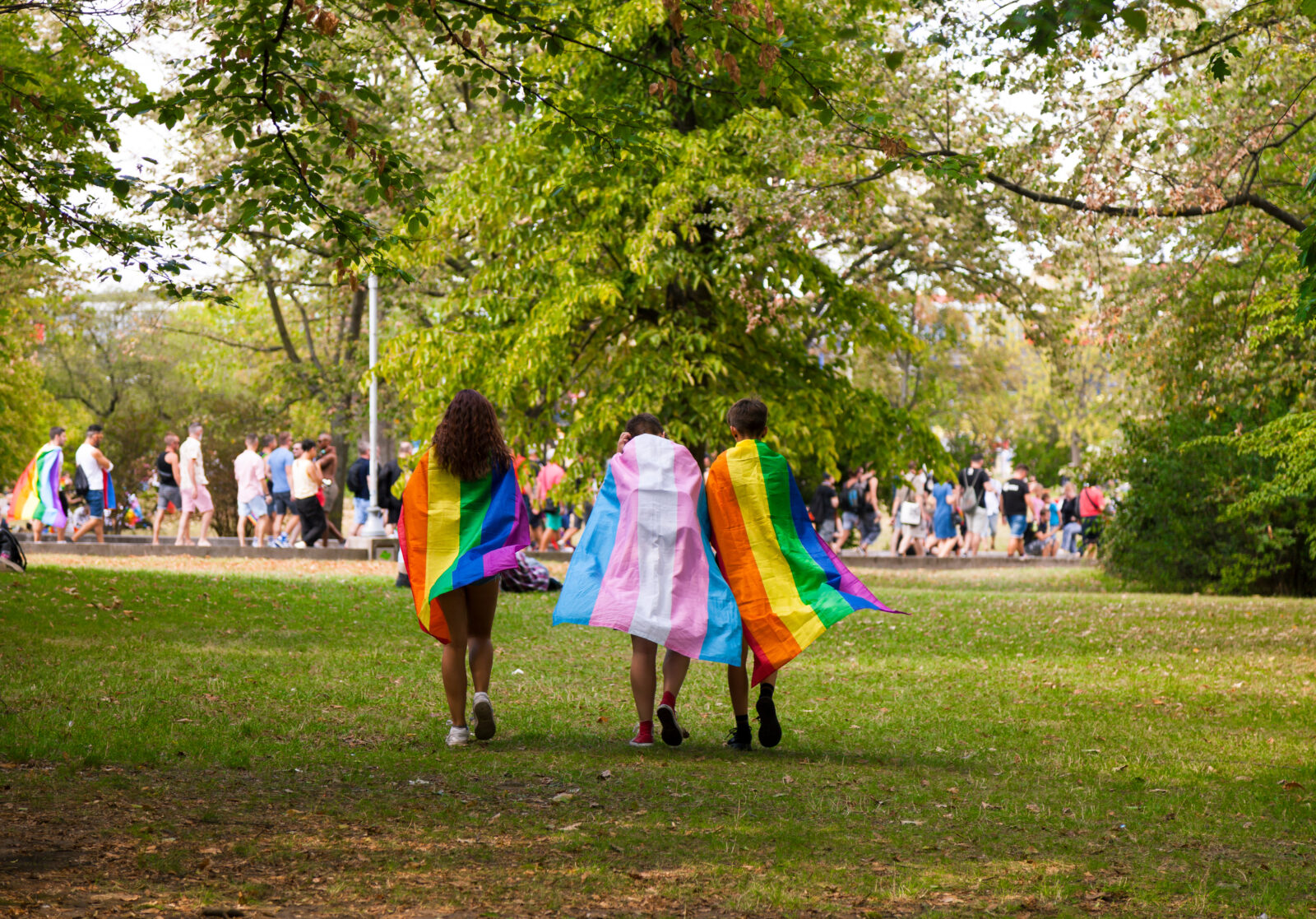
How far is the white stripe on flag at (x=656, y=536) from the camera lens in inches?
269

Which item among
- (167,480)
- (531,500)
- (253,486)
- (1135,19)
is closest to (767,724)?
(1135,19)

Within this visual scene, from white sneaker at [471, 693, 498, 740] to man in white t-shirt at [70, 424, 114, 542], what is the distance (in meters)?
16.2

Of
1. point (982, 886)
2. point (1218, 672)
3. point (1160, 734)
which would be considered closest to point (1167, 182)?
point (1218, 672)

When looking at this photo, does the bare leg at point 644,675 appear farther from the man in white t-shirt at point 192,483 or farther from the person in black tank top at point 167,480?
the person in black tank top at point 167,480

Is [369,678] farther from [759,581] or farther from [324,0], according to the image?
[324,0]

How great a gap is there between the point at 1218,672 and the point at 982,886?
7225mm

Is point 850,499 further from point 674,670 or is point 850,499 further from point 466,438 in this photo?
point 466,438

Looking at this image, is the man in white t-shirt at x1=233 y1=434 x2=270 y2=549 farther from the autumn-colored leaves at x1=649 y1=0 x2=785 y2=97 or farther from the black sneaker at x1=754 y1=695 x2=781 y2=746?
the black sneaker at x1=754 y1=695 x2=781 y2=746

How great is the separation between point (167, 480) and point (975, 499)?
16328mm

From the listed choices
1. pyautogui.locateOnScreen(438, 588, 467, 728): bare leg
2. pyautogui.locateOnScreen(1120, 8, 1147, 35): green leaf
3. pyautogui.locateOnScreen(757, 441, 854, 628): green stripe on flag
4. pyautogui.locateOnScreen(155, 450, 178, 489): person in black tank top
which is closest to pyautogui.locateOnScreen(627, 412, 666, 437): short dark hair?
pyautogui.locateOnScreen(757, 441, 854, 628): green stripe on flag

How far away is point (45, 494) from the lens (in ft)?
72.4

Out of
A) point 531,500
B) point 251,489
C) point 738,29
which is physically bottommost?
point 531,500

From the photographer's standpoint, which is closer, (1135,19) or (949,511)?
(1135,19)

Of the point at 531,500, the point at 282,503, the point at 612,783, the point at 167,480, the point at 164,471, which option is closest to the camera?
the point at 612,783
